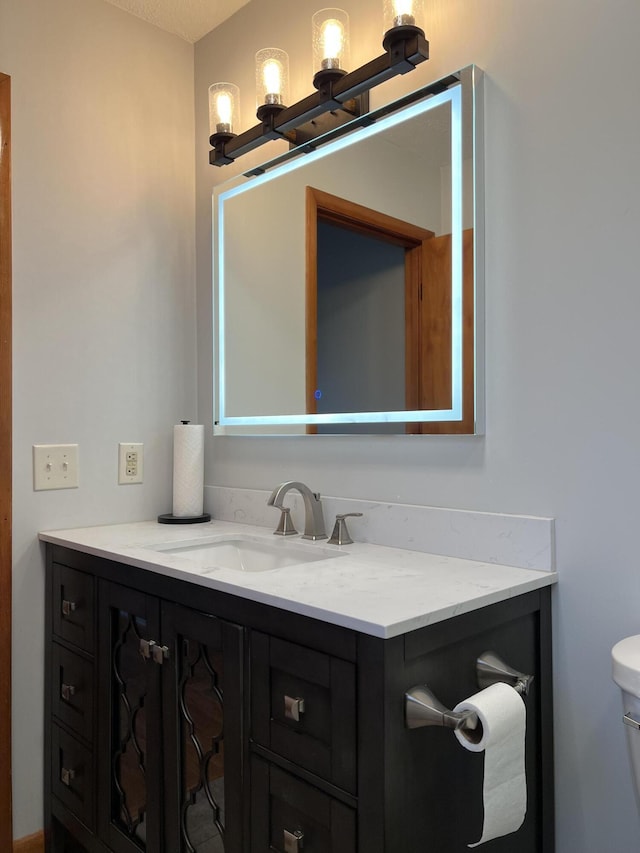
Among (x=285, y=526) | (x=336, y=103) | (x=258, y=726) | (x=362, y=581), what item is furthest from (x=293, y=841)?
(x=336, y=103)

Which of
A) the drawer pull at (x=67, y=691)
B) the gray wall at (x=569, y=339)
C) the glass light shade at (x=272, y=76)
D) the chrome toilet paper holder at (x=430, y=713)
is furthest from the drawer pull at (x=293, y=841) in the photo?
the glass light shade at (x=272, y=76)

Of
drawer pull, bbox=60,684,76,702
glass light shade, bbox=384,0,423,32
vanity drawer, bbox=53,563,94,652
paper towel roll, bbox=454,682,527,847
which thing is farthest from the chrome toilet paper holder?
glass light shade, bbox=384,0,423,32

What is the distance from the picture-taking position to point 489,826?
0.86m

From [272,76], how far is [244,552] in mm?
1163

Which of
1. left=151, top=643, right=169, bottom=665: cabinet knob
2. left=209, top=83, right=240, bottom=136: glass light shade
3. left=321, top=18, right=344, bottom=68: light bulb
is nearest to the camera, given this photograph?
left=151, top=643, right=169, bottom=665: cabinet knob

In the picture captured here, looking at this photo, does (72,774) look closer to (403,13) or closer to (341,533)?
(341,533)

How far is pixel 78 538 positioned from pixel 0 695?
1.38 feet

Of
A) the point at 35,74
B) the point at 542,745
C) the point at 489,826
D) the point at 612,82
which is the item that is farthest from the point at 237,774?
the point at 35,74

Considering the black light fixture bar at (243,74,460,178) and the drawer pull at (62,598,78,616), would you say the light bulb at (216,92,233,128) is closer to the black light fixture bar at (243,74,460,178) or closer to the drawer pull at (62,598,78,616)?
the black light fixture bar at (243,74,460,178)

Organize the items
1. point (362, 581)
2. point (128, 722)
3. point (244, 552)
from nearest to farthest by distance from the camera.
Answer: point (362, 581) → point (128, 722) → point (244, 552)

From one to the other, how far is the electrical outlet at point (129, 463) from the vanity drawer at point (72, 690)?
460 mm

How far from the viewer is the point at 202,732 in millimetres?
1170

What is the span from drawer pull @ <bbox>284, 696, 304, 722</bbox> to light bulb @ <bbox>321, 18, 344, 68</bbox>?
4.18 ft

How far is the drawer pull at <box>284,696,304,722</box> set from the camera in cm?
96
